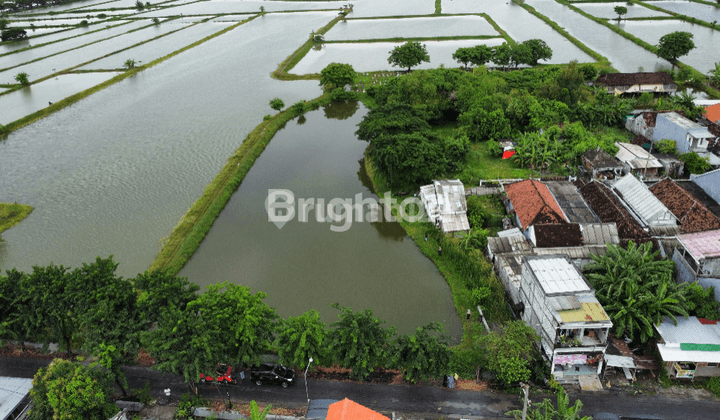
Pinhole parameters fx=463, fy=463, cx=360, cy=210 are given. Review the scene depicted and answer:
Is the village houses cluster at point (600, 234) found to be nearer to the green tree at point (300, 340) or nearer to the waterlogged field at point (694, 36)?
the green tree at point (300, 340)

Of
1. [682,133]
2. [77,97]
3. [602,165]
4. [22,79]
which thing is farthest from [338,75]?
[22,79]

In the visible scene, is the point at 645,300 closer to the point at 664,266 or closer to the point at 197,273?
the point at 664,266

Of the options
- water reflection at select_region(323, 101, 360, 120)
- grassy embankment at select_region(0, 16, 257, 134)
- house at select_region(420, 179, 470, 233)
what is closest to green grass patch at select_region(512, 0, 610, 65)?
water reflection at select_region(323, 101, 360, 120)

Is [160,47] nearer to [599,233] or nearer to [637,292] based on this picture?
[599,233]

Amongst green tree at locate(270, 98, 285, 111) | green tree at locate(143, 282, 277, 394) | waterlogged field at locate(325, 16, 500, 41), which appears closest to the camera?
green tree at locate(143, 282, 277, 394)

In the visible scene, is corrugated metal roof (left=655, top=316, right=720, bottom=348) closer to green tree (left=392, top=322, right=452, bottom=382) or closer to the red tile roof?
the red tile roof

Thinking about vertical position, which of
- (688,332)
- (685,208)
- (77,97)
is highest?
(77,97)

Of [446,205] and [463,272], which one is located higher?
[446,205]
